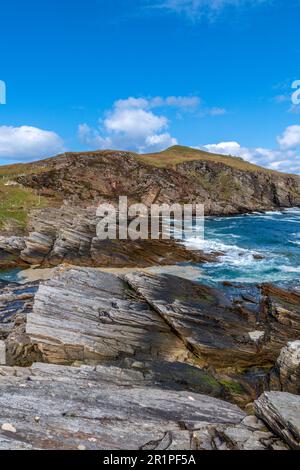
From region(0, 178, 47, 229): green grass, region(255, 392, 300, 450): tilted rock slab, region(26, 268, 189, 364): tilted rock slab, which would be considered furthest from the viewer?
region(0, 178, 47, 229): green grass

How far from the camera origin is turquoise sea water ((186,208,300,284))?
123 ft

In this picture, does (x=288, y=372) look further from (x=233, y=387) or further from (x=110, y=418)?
(x=110, y=418)

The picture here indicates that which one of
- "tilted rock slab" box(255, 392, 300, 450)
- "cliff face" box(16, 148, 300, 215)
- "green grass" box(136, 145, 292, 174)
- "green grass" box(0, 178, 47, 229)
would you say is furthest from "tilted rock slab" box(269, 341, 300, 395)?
"green grass" box(136, 145, 292, 174)

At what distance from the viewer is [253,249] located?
172 feet

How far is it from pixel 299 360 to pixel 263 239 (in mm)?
47465

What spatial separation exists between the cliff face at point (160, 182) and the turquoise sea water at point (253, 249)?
22.2m

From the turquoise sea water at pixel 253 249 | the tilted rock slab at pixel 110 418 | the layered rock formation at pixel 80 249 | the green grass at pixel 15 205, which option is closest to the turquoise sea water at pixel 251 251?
the turquoise sea water at pixel 253 249

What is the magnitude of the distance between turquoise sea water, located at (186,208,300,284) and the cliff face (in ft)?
73.0

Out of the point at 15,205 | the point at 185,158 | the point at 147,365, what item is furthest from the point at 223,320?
the point at 185,158

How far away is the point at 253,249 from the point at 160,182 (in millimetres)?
55934

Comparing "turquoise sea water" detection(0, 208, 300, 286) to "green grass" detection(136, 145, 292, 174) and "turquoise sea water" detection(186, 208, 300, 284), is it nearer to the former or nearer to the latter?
"turquoise sea water" detection(186, 208, 300, 284)

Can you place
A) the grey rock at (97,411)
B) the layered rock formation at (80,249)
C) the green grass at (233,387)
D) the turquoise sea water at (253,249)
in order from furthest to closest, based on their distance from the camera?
the layered rock formation at (80,249)
the turquoise sea water at (253,249)
the green grass at (233,387)
the grey rock at (97,411)

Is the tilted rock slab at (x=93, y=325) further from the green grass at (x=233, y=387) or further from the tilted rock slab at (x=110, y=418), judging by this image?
the tilted rock slab at (x=110, y=418)

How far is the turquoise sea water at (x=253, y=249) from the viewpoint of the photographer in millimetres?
37500
